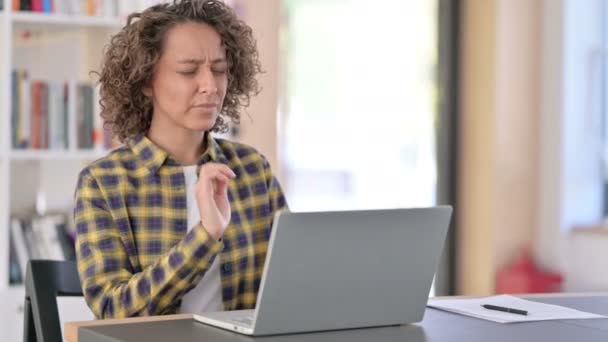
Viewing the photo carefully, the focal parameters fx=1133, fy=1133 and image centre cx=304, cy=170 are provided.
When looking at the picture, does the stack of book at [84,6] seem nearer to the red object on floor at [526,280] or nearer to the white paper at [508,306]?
the white paper at [508,306]

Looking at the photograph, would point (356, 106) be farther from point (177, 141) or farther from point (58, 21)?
point (177, 141)

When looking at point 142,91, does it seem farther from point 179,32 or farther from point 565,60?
point 565,60

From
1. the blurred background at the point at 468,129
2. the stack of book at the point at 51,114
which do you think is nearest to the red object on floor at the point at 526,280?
the blurred background at the point at 468,129

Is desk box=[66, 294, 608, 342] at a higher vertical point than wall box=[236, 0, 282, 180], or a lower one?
lower

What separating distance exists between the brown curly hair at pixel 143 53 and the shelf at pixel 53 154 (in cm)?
110

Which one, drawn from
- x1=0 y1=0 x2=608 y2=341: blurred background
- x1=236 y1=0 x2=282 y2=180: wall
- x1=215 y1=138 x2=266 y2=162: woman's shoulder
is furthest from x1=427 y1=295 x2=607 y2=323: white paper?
x1=236 y1=0 x2=282 y2=180: wall

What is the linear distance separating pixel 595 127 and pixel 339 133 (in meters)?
3.37

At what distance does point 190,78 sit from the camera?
205cm

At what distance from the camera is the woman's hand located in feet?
5.65

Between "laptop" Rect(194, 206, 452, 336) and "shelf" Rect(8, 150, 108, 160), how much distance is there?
1753 millimetres

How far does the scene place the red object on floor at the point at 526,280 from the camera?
475cm

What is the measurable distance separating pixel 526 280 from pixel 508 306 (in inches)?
116

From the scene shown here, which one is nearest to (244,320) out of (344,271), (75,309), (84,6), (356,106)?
(344,271)

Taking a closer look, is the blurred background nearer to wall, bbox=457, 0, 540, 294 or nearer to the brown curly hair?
wall, bbox=457, 0, 540, 294
